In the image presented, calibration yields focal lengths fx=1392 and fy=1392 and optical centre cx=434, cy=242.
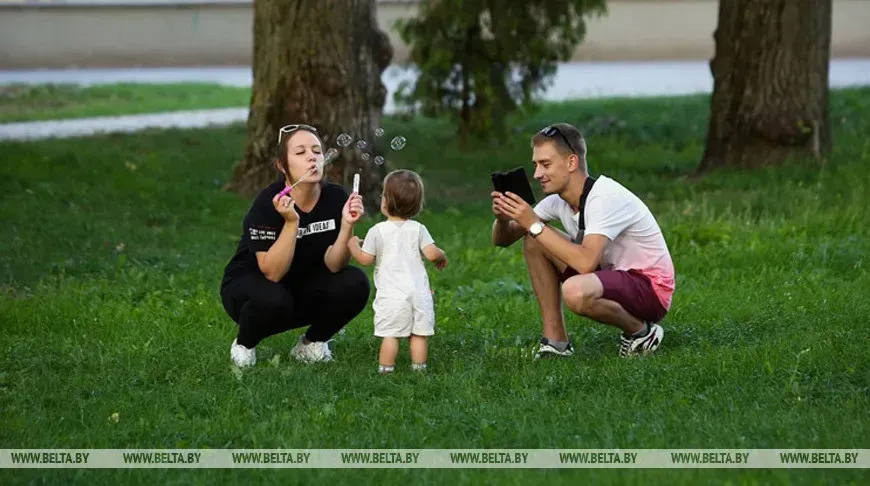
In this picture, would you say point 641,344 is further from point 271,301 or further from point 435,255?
point 271,301

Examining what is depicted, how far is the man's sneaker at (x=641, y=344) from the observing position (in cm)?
683

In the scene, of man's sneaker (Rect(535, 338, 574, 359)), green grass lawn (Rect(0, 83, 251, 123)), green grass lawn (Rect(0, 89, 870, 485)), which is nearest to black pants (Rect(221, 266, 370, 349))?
green grass lawn (Rect(0, 89, 870, 485))

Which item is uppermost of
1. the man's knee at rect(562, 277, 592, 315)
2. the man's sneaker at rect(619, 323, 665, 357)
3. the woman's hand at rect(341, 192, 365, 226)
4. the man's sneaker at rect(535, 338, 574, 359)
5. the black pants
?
the woman's hand at rect(341, 192, 365, 226)

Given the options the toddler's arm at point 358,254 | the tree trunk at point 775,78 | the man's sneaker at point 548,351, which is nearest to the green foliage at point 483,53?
the tree trunk at point 775,78

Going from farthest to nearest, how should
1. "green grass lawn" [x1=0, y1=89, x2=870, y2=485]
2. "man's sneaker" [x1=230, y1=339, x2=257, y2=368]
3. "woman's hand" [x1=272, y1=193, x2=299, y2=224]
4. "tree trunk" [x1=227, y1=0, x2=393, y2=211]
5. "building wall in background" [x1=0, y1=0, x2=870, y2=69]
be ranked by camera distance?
"building wall in background" [x1=0, y1=0, x2=870, y2=69] < "tree trunk" [x1=227, y1=0, x2=393, y2=211] < "man's sneaker" [x1=230, y1=339, x2=257, y2=368] < "woman's hand" [x1=272, y1=193, x2=299, y2=224] < "green grass lawn" [x1=0, y1=89, x2=870, y2=485]

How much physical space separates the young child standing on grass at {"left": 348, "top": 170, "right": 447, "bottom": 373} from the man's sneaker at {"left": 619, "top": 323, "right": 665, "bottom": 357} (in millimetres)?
1004

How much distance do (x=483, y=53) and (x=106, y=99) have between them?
9.15 meters

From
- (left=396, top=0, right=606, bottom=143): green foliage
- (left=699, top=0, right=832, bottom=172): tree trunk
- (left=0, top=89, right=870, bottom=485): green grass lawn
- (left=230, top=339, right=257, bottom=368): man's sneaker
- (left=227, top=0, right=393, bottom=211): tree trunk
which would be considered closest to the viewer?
(left=0, top=89, right=870, bottom=485): green grass lawn

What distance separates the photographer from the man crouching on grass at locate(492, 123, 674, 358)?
6570mm

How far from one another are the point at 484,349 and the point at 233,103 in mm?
16153

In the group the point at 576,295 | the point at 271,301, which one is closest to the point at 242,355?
the point at 271,301

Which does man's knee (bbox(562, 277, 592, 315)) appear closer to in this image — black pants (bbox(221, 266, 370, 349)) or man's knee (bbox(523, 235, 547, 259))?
man's knee (bbox(523, 235, 547, 259))

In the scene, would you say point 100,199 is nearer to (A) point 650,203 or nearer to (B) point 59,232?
(B) point 59,232

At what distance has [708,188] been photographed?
41.3 feet
